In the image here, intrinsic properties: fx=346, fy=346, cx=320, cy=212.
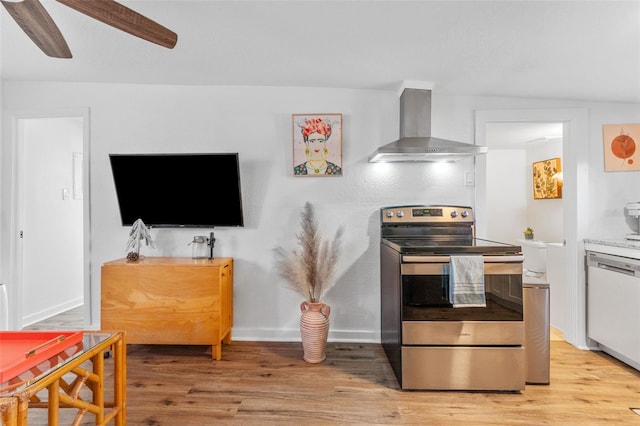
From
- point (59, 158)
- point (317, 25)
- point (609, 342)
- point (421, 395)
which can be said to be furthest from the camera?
point (59, 158)

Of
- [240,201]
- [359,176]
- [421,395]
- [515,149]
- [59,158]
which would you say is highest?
[515,149]

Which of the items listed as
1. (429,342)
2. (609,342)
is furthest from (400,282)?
(609,342)

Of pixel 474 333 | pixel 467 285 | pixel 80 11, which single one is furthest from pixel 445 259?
pixel 80 11

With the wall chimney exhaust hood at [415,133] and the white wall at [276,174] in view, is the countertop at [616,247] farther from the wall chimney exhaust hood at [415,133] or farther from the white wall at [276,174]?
the wall chimney exhaust hood at [415,133]

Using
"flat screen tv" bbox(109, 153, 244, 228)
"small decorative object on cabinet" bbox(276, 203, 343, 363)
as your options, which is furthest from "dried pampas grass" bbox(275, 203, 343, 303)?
"flat screen tv" bbox(109, 153, 244, 228)

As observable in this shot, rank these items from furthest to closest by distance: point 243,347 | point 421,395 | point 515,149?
point 515,149, point 243,347, point 421,395

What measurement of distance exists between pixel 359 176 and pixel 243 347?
1.76 meters

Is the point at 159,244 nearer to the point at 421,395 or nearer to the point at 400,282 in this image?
the point at 400,282

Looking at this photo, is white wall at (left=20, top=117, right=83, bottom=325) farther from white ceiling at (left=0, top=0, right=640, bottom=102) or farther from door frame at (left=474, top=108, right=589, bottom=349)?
door frame at (left=474, top=108, right=589, bottom=349)

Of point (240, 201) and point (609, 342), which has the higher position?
point (240, 201)

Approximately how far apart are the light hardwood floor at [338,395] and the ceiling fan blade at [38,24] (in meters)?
1.94

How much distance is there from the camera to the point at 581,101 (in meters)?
2.99

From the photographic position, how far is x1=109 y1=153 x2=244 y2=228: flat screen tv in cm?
285

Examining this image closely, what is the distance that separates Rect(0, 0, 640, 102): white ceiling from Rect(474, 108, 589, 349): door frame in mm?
173
